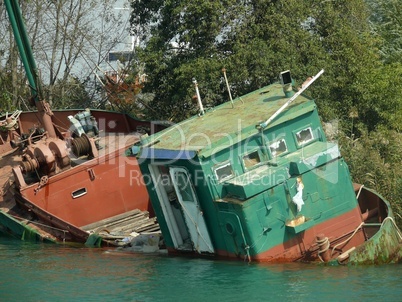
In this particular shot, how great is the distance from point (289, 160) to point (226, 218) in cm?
139

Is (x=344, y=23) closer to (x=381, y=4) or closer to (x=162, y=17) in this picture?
(x=162, y=17)

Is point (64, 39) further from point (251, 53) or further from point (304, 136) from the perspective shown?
point (304, 136)

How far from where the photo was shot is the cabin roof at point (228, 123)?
579 inches

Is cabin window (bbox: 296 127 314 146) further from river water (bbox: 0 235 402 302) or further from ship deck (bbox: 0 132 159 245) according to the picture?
ship deck (bbox: 0 132 159 245)

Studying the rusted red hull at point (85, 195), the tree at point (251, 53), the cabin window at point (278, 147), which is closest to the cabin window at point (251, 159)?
the cabin window at point (278, 147)

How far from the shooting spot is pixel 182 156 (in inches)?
579

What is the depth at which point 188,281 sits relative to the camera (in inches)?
566

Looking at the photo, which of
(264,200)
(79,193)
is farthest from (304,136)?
(79,193)

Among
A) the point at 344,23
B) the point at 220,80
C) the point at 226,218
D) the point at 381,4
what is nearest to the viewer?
the point at 226,218

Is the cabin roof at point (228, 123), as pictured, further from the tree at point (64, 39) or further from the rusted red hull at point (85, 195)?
the tree at point (64, 39)

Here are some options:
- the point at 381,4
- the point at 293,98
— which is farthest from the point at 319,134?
the point at 381,4

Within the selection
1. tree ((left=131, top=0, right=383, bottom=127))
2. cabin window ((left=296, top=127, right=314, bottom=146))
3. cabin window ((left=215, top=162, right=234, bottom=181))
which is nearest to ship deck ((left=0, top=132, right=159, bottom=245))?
tree ((left=131, top=0, right=383, bottom=127))

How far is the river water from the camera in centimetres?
1345

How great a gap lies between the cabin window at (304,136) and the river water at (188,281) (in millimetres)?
2071
